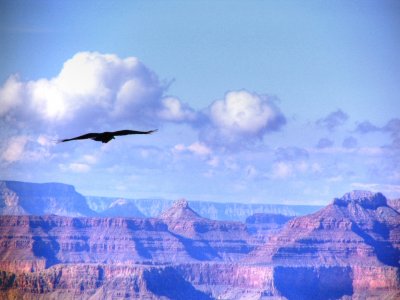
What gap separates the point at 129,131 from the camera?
61281 mm

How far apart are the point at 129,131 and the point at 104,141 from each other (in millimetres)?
3940

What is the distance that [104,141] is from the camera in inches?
2557
